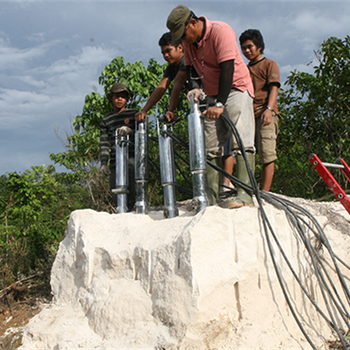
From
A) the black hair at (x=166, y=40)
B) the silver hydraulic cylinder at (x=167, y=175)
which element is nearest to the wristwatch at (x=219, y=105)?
the silver hydraulic cylinder at (x=167, y=175)

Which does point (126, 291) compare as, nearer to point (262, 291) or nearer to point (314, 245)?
point (262, 291)

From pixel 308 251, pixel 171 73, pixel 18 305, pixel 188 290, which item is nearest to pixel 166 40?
pixel 171 73

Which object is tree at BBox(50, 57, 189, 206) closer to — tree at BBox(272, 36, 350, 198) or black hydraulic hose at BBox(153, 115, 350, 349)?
tree at BBox(272, 36, 350, 198)

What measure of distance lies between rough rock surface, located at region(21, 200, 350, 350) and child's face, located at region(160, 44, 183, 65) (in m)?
1.90

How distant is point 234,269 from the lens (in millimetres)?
2119

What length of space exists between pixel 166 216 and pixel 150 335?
3.35 feet

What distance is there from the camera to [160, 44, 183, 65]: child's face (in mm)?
3621

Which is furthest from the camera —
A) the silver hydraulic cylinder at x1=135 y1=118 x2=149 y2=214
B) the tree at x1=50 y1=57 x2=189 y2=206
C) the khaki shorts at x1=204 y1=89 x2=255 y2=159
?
the tree at x1=50 y1=57 x2=189 y2=206

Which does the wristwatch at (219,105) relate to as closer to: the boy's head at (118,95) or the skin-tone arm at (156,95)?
the skin-tone arm at (156,95)

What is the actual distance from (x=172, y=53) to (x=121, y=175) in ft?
4.58

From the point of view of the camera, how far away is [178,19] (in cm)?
262

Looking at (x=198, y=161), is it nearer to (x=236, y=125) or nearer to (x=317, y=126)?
(x=236, y=125)

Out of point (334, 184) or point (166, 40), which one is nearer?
point (334, 184)

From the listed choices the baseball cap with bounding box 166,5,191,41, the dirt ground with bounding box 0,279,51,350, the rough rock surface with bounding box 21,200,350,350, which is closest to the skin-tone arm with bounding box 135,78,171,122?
the baseball cap with bounding box 166,5,191,41
